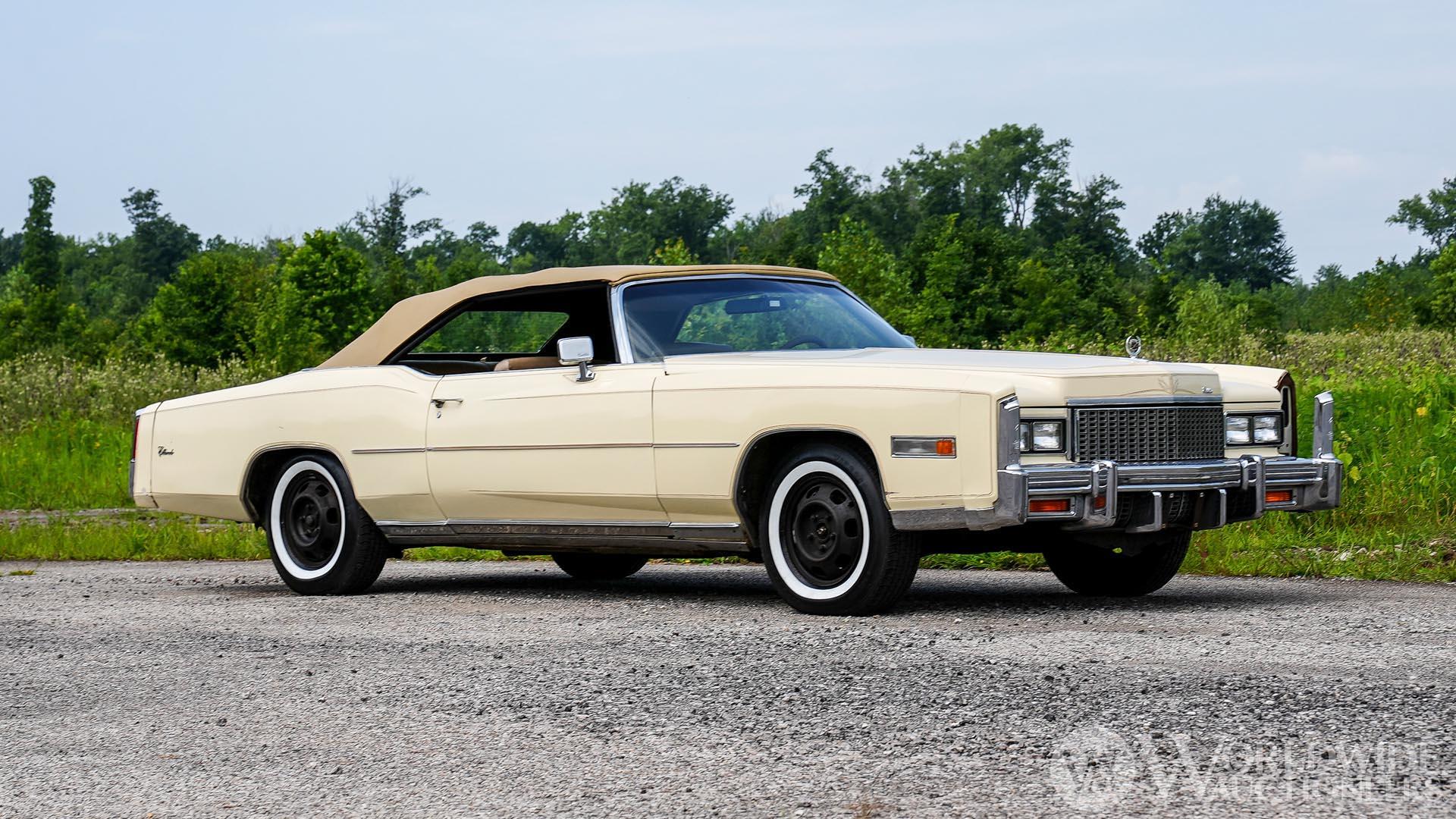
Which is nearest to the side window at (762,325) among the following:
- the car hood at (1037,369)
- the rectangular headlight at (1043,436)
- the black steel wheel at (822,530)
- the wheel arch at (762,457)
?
the car hood at (1037,369)

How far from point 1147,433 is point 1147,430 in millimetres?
13

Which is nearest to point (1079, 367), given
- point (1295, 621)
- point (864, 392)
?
point (864, 392)

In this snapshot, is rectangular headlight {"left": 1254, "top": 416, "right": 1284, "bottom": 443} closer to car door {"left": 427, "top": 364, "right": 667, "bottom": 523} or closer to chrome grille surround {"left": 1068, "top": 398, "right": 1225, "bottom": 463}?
chrome grille surround {"left": 1068, "top": 398, "right": 1225, "bottom": 463}

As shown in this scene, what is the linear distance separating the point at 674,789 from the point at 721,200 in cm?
10273

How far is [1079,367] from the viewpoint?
22.6ft

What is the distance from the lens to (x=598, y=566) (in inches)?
391

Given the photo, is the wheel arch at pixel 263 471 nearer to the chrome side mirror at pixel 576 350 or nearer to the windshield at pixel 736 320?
the chrome side mirror at pixel 576 350

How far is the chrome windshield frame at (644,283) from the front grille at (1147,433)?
5.59 ft

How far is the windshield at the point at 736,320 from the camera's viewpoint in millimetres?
7953

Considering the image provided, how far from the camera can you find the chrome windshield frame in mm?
7898

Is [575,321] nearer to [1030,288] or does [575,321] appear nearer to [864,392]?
[864,392]

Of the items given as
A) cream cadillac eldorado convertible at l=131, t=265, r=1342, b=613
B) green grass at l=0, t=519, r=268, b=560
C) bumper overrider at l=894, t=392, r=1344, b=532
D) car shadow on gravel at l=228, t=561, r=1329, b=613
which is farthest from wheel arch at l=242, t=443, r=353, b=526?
bumper overrider at l=894, t=392, r=1344, b=532

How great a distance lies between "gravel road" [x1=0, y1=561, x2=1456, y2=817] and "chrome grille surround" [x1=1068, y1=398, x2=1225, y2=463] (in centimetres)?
67

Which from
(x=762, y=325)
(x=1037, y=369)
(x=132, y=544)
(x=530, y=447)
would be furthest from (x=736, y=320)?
(x=132, y=544)
